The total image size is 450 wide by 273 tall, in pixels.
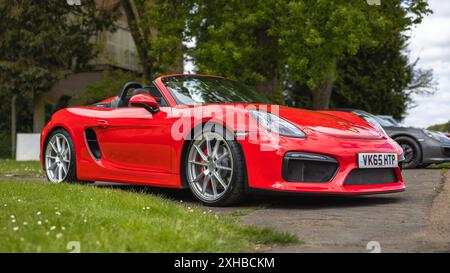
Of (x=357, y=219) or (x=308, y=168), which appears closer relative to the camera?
(x=357, y=219)

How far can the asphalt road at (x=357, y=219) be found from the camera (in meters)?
3.98

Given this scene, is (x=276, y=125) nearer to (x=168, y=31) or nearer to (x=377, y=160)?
(x=377, y=160)

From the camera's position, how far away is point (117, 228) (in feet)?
13.1

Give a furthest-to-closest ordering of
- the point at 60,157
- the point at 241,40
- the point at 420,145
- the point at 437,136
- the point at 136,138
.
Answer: the point at 241,40 < the point at 437,136 < the point at 420,145 < the point at 60,157 < the point at 136,138

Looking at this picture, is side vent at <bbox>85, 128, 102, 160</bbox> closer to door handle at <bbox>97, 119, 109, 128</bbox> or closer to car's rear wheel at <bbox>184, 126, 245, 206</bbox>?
door handle at <bbox>97, 119, 109, 128</bbox>

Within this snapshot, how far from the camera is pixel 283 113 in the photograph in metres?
6.15

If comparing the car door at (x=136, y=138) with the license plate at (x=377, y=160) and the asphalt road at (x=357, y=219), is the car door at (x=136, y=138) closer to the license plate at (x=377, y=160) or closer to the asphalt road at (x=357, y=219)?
the asphalt road at (x=357, y=219)

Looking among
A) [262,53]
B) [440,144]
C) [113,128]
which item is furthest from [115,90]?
[113,128]

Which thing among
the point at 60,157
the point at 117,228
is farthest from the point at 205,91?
the point at 117,228

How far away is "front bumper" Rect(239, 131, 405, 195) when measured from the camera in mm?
5602

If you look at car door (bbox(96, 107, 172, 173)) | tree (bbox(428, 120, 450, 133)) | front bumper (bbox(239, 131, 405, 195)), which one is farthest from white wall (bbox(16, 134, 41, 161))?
tree (bbox(428, 120, 450, 133))

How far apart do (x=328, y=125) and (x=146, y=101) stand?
1755 mm

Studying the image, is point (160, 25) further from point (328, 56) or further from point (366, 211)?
point (366, 211)
